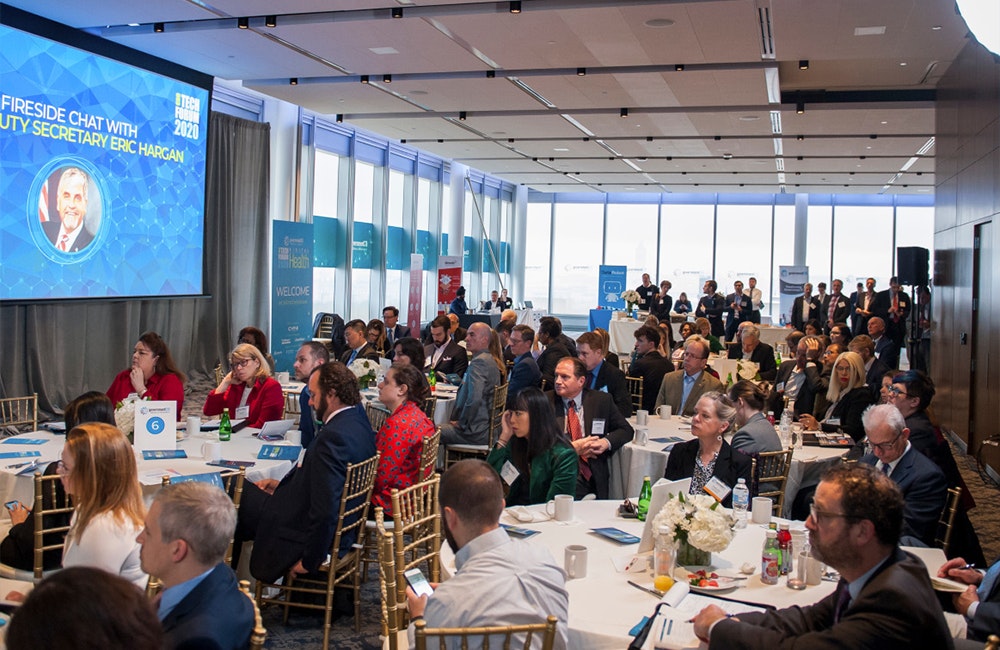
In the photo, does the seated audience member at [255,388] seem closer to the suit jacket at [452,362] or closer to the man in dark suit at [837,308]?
the suit jacket at [452,362]

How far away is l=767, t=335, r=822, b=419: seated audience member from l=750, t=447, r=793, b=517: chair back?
2.64m

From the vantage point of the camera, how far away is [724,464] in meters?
4.34

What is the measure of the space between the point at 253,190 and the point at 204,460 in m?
9.20

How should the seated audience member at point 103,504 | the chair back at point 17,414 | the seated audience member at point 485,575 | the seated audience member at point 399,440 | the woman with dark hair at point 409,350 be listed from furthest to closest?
the woman with dark hair at point 409,350 < the chair back at point 17,414 < the seated audience member at point 399,440 < the seated audience member at point 103,504 < the seated audience member at point 485,575

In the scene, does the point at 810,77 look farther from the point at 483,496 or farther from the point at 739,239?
the point at 739,239

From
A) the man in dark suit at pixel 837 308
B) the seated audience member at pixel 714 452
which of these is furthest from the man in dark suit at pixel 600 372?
the man in dark suit at pixel 837 308

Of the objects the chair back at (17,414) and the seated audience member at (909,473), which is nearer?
the seated audience member at (909,473)

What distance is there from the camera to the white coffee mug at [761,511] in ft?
13.0

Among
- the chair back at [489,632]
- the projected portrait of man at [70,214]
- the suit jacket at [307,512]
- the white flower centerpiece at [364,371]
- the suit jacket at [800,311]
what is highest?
the projected portrait of man at [70,214]

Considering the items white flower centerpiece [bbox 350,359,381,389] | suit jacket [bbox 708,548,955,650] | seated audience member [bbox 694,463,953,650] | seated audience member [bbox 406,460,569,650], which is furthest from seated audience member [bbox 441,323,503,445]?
suit jacket [bbox 708,548,955,650]

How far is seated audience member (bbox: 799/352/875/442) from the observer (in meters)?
6.64

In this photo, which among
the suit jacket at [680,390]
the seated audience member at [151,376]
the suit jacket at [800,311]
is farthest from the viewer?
the suit jacket at [800,311]

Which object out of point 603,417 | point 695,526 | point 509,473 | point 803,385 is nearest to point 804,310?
point 803,385

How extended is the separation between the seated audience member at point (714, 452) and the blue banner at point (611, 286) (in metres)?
19.9
